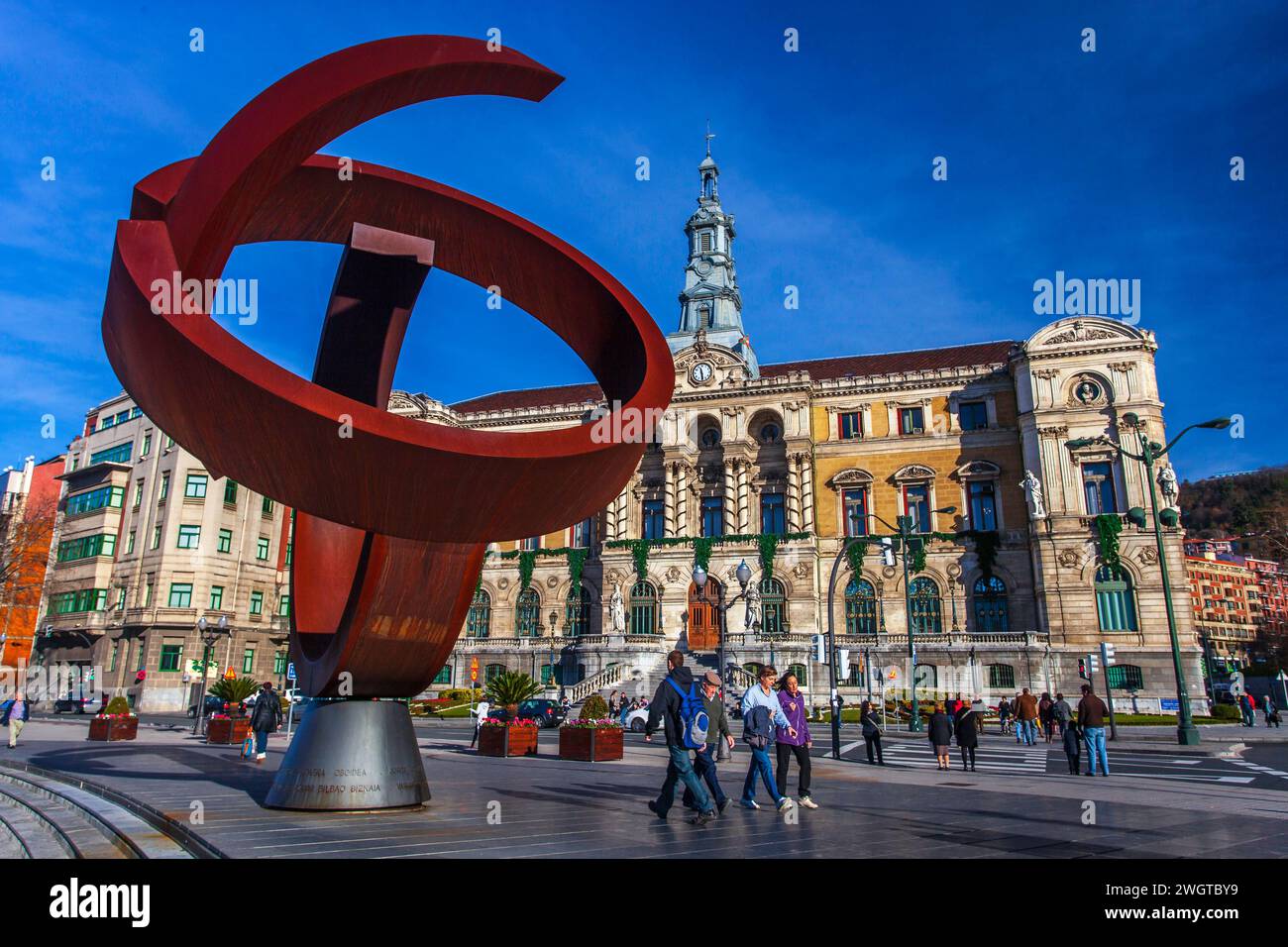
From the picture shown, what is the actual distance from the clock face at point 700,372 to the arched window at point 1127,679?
26.3 m

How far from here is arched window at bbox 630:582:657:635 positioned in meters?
48.8

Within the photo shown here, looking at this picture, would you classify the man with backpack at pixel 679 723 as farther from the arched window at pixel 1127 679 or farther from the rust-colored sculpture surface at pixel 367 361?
the arched window at pixel 1127 679

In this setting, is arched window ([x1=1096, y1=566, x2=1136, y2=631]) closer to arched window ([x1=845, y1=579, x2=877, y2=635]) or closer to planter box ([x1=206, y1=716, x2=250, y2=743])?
arched window ([x1=845, y1=579, x2=877, y2=635])

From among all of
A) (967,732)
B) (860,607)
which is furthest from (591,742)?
(860,607)

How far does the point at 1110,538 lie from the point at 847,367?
1997 centimetres

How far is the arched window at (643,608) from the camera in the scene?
48.8 metres

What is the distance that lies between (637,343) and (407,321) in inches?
135

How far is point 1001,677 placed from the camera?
41812 millimetres

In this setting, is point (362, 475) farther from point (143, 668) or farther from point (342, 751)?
point (143, 668)

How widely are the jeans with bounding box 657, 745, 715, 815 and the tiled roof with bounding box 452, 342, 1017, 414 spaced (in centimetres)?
4416

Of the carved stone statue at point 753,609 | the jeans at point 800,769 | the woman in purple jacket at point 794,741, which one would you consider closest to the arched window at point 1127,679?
the carved stone statue at point 753,609

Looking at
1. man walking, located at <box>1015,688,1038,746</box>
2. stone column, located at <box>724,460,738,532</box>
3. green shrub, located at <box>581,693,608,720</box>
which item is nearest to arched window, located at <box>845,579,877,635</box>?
stone column, located at <box>724,460,738,532</box>

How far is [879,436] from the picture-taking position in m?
49.6
